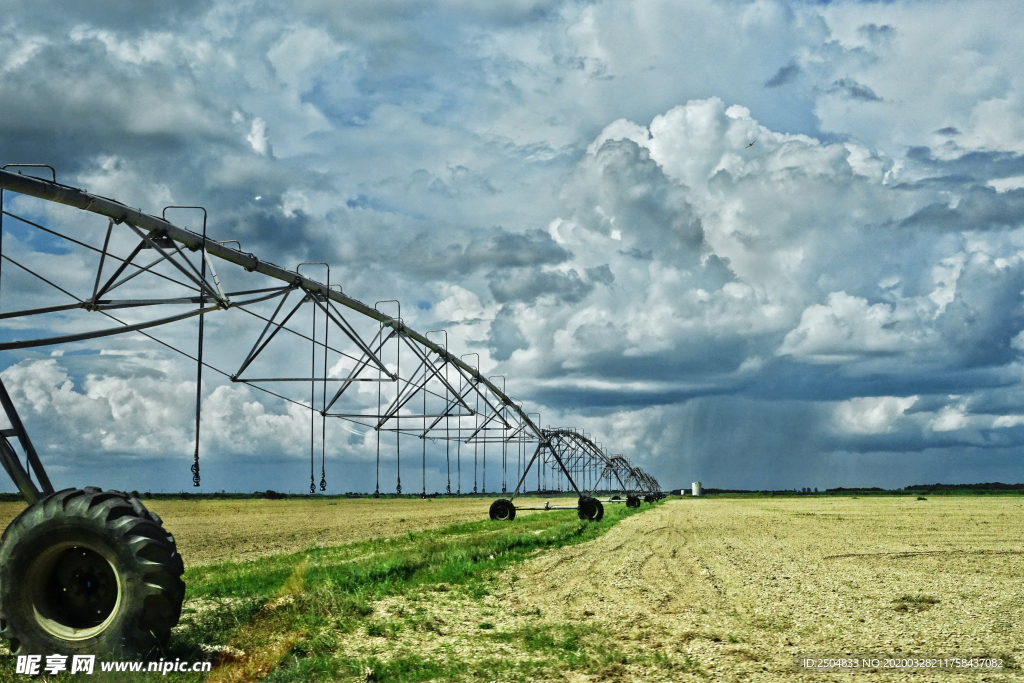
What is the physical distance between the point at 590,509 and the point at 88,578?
4406 centimetres

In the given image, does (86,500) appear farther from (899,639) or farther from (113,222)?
(899,639)

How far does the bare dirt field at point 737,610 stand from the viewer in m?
12.0

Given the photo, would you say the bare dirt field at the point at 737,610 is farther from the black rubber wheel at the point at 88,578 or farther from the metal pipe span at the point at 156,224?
the metal pipe span at the point at 156,224

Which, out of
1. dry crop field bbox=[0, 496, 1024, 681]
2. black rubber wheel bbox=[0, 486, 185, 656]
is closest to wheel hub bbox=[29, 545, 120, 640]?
black rubber wheel bbox=[0, 486, 185, 656]

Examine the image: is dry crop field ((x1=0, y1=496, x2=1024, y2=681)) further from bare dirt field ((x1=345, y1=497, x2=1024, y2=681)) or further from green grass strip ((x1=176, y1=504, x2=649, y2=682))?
green grass strip ((x1=176, y1=504, x2=649, y2=682))

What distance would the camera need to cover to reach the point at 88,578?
10.5m

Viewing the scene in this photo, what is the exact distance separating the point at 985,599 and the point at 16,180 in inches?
742

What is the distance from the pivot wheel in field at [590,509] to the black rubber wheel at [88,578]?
142 feet

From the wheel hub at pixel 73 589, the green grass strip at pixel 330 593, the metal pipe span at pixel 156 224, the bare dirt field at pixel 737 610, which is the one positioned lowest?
the bare dirt field at pixel 737 610

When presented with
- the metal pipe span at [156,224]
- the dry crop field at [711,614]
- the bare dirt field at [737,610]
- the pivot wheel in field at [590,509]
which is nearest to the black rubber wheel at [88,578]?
the dry crop field at [711,614]

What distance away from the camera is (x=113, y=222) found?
52.2 ft

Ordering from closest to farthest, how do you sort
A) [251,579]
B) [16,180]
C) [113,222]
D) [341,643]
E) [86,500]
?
1. [86,500]
2. [341,643]
3. [16,180]
4. [113,222]
5. [251,579]

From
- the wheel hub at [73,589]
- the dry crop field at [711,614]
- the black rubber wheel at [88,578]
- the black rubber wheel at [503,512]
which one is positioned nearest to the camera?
the black rubber wheel at [88,578]

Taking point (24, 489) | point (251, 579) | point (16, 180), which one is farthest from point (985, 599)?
point (16, 180)
